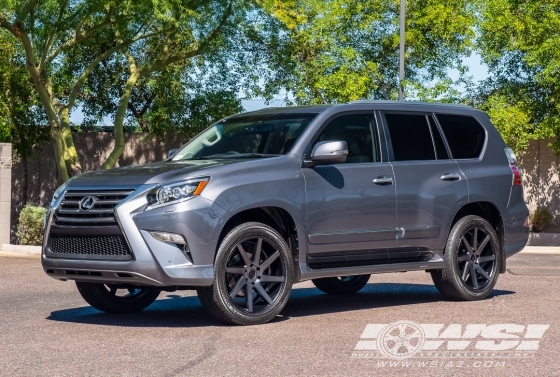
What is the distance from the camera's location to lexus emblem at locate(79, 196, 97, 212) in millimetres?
8984

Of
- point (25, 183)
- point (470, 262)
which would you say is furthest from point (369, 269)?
point (25, 183)

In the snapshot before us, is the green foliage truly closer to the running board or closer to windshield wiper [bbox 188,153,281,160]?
windshield wiper [bbox 188,153,281,160]

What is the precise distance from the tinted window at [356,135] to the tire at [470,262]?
1289 millimetres

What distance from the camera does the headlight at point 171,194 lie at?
8.73 m

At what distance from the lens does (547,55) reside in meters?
27.0

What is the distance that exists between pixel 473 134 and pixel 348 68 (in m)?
17.8

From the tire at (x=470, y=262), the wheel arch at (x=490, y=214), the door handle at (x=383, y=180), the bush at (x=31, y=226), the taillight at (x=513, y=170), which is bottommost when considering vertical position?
the bush at (x=31, y=226)

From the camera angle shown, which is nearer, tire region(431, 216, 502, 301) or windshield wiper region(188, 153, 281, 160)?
windshield wiper region(188, 153, 281, 160)

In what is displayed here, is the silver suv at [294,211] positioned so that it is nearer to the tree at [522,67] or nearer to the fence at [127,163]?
the tree at [522,67]

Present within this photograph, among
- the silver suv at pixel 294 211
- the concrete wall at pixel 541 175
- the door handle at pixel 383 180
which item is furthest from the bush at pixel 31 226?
the concrete wall at pixel 541 175

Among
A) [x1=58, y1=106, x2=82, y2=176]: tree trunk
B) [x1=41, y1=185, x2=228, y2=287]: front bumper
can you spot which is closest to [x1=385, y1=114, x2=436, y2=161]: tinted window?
[x1=41, y1=185, x2=228, y2=287]: front bumper

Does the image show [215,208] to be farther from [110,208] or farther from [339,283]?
[339,283]

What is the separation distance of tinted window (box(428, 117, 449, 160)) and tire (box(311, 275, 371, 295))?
1.82m

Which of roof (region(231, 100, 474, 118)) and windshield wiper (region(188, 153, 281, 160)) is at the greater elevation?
roof (region(231, 100, 474, 118))
